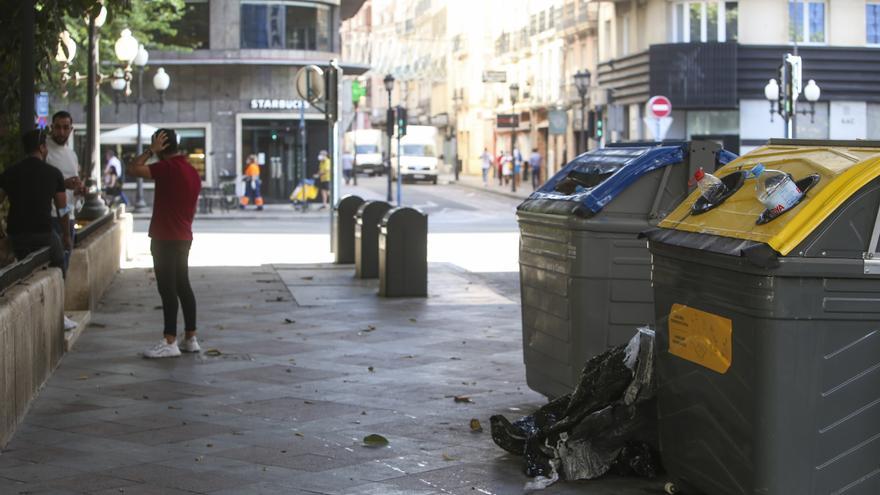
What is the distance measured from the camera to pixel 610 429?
272 inches

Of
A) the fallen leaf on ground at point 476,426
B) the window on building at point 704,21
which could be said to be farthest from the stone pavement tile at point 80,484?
the window on building at point 704,21

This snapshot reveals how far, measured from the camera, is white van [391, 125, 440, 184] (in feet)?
227

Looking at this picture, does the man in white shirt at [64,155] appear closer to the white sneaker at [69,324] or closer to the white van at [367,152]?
the white sneaker at [69,324]

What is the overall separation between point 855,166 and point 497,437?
2.74 meters

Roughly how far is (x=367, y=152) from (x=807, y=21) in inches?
1520

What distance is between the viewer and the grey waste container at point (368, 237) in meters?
17.7

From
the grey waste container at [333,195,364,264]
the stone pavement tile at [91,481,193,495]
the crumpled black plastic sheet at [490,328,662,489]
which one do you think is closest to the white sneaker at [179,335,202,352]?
the stone pavement tile at [91,481,193,495]

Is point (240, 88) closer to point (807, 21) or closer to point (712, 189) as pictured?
point (807, 21)

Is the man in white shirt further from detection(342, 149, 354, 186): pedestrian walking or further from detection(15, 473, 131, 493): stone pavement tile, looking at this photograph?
detection(342, 149, 354, 186): pedestrian walking

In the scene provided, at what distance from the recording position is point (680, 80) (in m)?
45.6

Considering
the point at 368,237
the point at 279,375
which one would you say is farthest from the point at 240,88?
the point at 279,375

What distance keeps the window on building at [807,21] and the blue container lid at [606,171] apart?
3865 cm

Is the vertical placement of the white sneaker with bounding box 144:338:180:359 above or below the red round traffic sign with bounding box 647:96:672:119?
below

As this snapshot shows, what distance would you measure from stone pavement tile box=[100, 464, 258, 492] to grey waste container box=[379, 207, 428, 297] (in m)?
8.57
